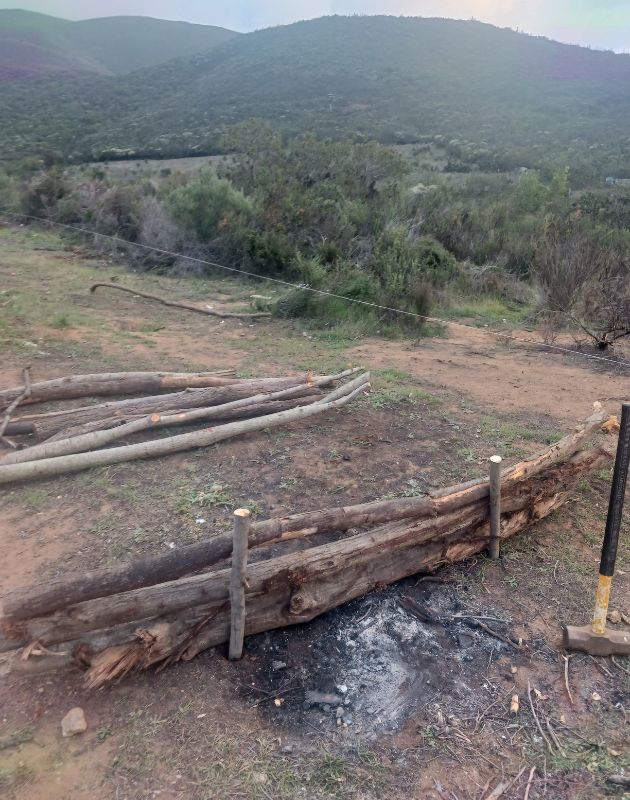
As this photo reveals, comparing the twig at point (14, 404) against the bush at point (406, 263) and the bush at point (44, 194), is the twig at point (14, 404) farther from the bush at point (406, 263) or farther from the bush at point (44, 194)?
the bush at point (44, 194)

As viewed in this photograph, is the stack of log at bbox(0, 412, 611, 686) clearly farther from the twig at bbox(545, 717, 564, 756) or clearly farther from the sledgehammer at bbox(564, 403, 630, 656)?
the twig at bbox(545, 717, 564, 756)

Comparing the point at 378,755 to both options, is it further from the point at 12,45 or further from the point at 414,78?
the point at 12,45

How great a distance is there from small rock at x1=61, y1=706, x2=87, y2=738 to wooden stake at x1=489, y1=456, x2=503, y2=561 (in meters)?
2.73

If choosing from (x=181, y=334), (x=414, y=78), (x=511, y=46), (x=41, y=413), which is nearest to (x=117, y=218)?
(x=181, y=334)

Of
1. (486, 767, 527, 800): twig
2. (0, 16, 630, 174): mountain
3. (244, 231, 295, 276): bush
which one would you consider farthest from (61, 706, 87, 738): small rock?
(0, 16, 630, 174): mountain

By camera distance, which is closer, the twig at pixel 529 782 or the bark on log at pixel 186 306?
the twig at pixel 529 782

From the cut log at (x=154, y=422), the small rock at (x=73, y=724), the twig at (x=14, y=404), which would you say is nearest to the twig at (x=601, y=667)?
the small rock at (x=73, y=724)

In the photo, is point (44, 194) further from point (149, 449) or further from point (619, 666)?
point (619, 666)

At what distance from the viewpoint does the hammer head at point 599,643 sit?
3.52 meters

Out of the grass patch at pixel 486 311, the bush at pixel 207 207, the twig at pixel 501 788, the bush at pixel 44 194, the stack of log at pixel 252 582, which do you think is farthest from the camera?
the bush at pixel 44 194

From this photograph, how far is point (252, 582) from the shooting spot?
3.38 meters

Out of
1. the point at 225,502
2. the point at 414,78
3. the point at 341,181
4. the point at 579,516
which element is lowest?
the point at 579,516

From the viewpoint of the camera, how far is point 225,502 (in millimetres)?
4793

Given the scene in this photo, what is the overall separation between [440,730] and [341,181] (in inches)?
592
